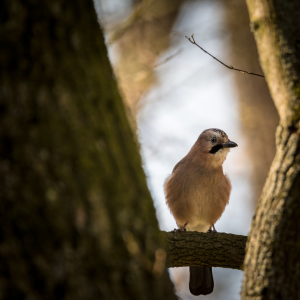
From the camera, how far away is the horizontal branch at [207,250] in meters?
2.90

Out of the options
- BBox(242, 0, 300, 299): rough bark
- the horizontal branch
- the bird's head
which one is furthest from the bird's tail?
BBox(242, 0, 300, 299): rough bark

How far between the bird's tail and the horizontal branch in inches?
43.7

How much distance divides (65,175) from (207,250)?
6.43 ft

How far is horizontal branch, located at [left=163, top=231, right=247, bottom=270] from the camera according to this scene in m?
2.90

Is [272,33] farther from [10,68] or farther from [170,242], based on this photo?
[170,242]

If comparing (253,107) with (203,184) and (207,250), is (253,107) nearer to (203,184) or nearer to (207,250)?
(203,184)

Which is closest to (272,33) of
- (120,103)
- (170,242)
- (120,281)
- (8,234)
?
(120,103)

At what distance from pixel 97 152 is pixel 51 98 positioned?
235 mm

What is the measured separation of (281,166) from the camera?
5.63 feet

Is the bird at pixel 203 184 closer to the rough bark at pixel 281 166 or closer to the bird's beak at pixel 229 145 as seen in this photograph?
the bird's beak at pixel 229 145

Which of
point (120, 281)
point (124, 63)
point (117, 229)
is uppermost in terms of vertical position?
point (124, 63)

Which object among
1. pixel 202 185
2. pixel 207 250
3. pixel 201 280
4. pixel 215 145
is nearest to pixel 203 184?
pixel 202 185

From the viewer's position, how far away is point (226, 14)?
629 centimetres

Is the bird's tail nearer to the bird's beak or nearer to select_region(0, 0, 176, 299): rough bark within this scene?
the bird's beak
